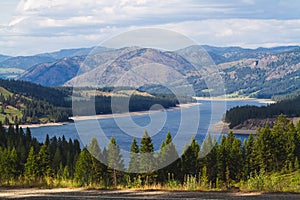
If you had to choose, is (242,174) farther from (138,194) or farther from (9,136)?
(138,194)

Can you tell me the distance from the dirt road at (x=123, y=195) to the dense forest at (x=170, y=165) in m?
1.33

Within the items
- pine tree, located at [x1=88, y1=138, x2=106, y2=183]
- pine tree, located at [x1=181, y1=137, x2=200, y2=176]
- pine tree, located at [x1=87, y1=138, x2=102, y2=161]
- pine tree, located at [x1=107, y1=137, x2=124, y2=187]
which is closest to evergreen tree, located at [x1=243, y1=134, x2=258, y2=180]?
pine tree, located at [x1=181, y1=137, x2=200, y2=176]

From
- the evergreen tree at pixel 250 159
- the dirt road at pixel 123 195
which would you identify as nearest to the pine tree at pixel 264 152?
the evergreen tree at pixel 250 159

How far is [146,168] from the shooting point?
48.6m

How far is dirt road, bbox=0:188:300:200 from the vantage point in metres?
17.5

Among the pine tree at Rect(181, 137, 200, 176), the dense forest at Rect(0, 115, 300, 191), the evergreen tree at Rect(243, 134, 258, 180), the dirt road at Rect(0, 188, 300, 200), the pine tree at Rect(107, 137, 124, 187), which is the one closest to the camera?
the dirt road at Rect(0, 188, 300, 200)

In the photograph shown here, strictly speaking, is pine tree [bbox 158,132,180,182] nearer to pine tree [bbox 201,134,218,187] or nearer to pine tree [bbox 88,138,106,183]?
pine tree [bbox 88,138,106,183]

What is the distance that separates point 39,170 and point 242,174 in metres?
38.2

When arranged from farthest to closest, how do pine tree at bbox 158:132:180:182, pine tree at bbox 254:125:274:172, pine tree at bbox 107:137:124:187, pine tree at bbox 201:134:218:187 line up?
pine tree at bbox 254:125:274:172
pine tree at bbox 201:134:218:187
pine tree at bbox 107:137:124:187
pine tree at bbox 158:132:180:182

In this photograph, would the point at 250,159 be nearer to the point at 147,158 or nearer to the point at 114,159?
the point at 114,159

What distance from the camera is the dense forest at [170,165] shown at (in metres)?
33.9

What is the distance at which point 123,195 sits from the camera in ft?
59.4

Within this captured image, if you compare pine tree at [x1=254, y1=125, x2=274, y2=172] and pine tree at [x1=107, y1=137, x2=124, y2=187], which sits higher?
pine tree at [x1=107, y1=137, x2=124, y2=187]

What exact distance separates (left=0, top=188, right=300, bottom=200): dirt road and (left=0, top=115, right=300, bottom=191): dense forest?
1.33 m
